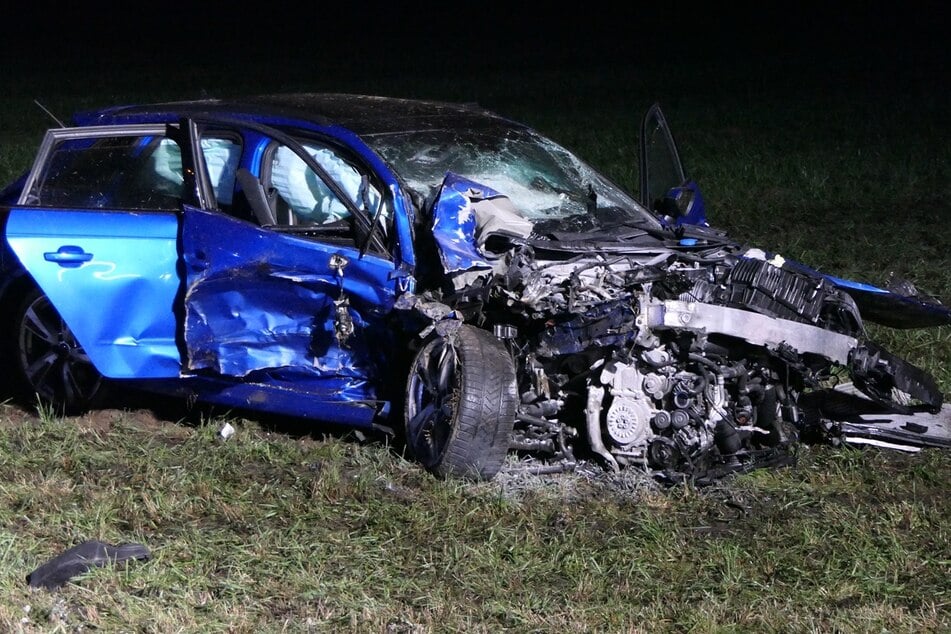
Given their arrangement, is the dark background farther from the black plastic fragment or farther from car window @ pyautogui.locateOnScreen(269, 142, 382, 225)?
the black plastic fragment

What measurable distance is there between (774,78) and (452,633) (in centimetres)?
1786

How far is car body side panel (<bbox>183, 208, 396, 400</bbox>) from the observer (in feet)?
19.5

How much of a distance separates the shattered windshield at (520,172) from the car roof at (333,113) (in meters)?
0.10

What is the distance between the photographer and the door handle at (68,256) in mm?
6164

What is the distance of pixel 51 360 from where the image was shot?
6734 millimetres

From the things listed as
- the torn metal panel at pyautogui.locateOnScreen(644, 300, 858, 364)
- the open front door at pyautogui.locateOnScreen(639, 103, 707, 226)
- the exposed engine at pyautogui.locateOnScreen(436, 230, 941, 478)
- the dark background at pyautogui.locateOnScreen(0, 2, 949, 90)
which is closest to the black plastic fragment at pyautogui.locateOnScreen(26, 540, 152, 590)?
the exposed engine at pyautogui.locateOnScreen(436, 230, 941, 478)

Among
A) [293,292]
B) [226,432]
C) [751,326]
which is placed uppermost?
[751,326]

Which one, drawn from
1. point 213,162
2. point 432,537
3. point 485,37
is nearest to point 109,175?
point 213,162

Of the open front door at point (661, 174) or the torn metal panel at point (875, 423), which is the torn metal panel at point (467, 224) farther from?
the torn metal panel at point (875, 423)

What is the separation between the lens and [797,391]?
19.7ft

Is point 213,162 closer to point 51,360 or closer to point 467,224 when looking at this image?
point 51,360

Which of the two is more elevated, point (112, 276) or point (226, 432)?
point (112, 276)

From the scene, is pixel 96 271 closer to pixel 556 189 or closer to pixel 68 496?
pixel 68 496

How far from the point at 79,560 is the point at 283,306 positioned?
1576mm
